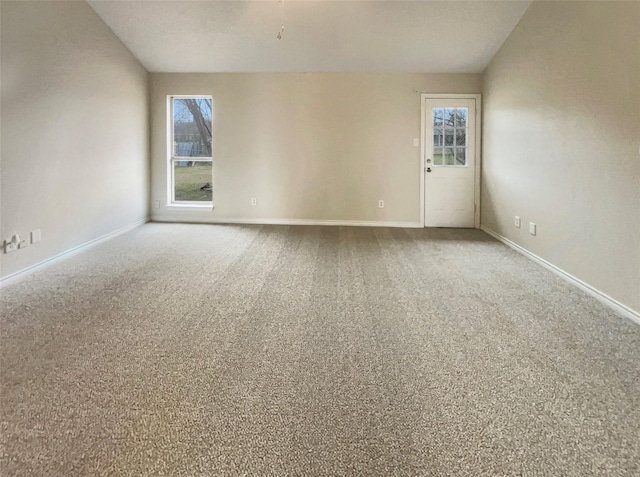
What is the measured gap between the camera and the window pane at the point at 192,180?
6.09 metres

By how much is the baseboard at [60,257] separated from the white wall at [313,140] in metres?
1.14

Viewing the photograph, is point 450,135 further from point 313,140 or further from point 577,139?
point 577,139

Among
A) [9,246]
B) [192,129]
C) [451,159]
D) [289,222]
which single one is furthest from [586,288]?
[192,129]

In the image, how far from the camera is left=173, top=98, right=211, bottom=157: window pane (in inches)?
237

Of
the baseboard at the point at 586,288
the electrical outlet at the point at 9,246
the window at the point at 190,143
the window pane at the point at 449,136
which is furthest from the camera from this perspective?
the window at the point at 190,143

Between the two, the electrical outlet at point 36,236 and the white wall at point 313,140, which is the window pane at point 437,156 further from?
the electrical outlet at point 36,236

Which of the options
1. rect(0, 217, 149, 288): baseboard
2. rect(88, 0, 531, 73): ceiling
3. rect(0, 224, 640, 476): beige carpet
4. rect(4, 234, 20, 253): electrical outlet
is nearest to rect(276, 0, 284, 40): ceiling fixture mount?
rect(88, 0, 531, 73): ceiling

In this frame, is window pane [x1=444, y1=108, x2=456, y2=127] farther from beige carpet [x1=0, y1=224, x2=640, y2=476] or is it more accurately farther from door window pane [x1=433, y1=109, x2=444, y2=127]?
beige carpet [x1=0, y1=224, x2=640, y2=476]

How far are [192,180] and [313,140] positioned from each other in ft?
6.72

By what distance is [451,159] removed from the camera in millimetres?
5719

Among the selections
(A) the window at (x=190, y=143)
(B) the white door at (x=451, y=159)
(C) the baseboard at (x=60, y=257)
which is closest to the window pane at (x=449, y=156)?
(B) the white door at (x=451, y=159)

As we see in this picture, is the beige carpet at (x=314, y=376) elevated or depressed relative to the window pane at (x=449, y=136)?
depressed

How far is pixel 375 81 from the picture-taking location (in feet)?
18.6

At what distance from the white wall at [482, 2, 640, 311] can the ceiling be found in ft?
1.75
